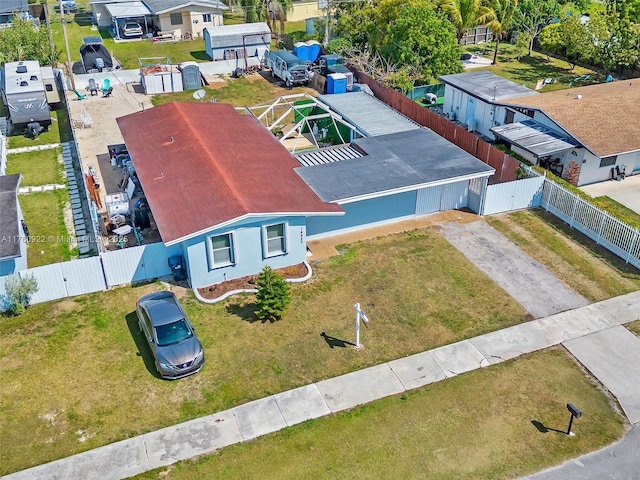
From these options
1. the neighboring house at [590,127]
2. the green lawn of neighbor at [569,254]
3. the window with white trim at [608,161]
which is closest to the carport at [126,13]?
the neighboring house at [590,127]

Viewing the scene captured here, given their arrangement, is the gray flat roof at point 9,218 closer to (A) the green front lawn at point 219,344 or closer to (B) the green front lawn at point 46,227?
(B) the green front lawn at point 46,227

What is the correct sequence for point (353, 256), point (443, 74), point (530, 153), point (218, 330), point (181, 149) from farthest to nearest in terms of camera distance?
point (443, 74) < point (530, 153) < point (181, 149) < point (353, 256) < point (218, 330)

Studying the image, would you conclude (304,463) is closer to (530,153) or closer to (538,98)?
(530,153)

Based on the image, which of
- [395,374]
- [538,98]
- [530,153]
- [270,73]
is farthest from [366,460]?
[270,73]

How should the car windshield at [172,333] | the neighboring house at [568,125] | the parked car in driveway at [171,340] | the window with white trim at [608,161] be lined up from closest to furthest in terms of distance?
1. the parked car in driveway at [171,340]
2. the car windshield at [172,333]
3. the neighboring house at [568,125]
4. the window with white trim at [608,161]

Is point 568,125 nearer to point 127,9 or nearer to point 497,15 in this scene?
point 497,15
